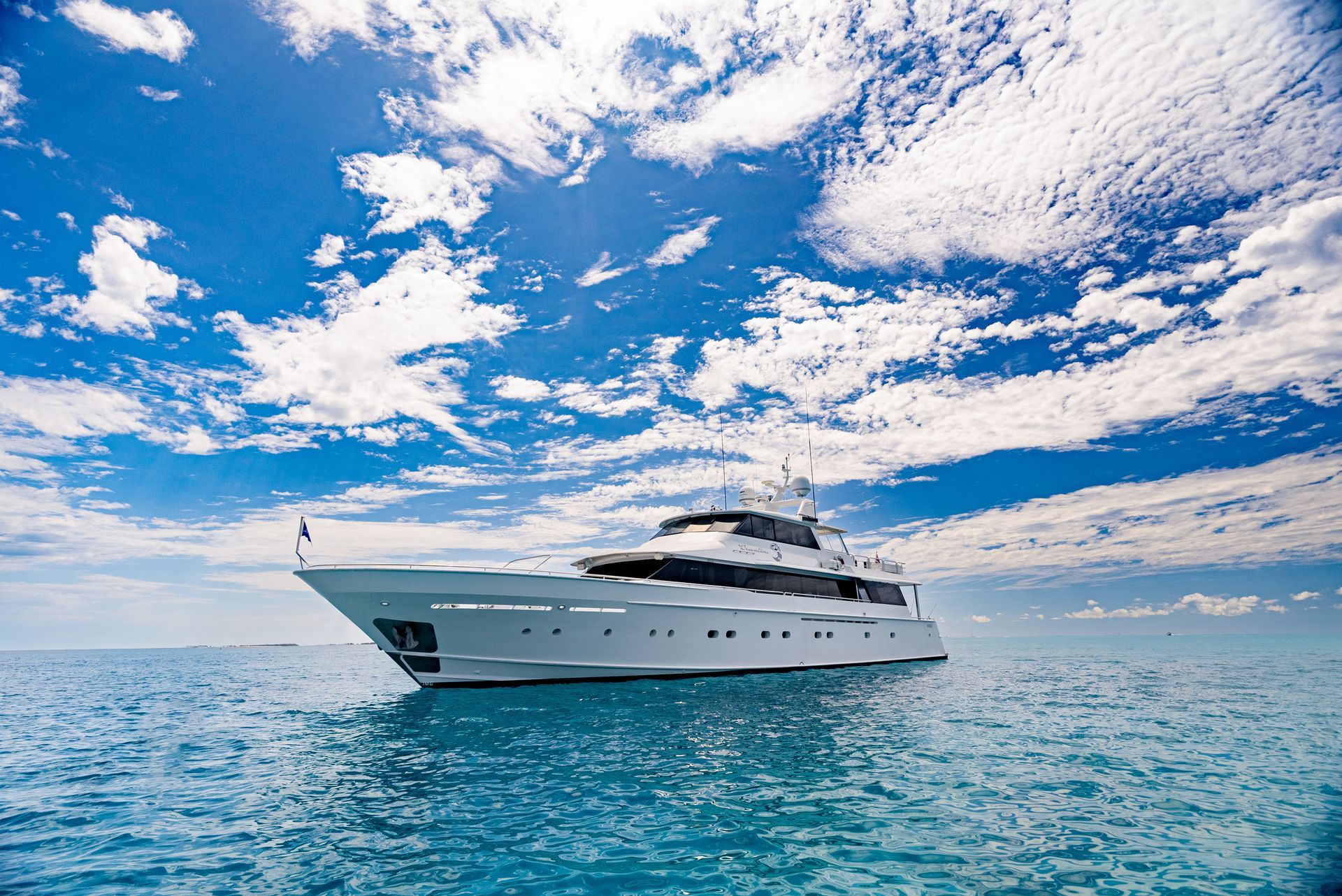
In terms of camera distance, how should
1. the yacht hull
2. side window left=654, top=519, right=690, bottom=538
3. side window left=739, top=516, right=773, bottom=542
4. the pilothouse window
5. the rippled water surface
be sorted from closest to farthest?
1. the rippled water surface
2. the yacht hull
3. the pilothouse window
4. side window left=739, top=516, right=773, bottom=542
5. side window left=654, top=519, right=690, bottom=538

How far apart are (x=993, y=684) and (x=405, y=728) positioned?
2046 centimetres

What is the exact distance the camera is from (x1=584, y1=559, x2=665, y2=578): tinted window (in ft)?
62.8

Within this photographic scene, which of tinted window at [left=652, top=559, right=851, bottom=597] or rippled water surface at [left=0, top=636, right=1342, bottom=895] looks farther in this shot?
tinted window at [left=652, top=559, right=851, bottom=597]

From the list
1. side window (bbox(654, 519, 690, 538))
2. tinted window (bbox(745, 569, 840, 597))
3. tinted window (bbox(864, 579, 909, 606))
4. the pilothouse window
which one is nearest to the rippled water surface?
tinted window (bbox(745, 569, 840, 597))

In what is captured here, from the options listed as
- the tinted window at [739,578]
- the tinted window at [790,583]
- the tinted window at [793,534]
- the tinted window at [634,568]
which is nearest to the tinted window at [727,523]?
the tinted window at [739,578]

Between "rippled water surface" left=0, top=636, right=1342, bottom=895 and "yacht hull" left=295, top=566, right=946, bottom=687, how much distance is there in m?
0.97

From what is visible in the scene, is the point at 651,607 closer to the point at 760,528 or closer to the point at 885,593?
the point at 760,528

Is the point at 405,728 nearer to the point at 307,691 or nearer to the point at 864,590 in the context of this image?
the point at 307,691

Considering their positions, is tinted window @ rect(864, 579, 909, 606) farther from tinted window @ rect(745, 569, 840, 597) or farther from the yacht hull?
the yacht hull

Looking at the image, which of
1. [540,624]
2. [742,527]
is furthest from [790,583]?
[540,624]

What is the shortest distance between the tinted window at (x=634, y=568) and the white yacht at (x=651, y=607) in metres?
0.05

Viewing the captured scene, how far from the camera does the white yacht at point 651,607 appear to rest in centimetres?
1484

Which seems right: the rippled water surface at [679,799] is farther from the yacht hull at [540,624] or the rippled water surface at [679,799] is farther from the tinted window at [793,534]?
the tinted window at [793,534]

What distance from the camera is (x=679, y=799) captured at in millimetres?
7305
